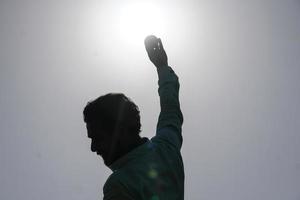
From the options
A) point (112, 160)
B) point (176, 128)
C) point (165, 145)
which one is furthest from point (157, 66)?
point (112, 160)

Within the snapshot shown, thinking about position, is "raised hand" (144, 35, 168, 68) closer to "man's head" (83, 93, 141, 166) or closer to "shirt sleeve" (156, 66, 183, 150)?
"shirt sleeve" (156, 66, 183, 150)

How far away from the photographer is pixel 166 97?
3.10m

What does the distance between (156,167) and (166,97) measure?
Answer: 667mm

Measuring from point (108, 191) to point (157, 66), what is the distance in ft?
4.30

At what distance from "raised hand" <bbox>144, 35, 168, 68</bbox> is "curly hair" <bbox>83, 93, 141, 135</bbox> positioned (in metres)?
0.74

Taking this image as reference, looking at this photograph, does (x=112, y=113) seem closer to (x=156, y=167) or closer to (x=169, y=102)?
(x=156, y=167)

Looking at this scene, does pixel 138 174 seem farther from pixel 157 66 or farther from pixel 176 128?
pixel 157 66

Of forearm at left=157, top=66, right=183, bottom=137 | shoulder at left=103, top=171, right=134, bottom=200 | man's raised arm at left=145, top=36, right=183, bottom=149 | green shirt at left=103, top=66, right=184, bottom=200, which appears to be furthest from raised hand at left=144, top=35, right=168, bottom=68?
shoulder at left=103, top=171, right=134, bottom=200

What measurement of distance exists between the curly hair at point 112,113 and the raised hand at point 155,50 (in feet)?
2.43

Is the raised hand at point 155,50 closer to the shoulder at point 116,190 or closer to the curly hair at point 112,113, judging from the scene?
the curly hair at point 112,113

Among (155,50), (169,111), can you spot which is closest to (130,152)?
(169,111)

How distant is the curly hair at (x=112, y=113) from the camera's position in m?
2.62

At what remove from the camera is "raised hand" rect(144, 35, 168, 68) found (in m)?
3.38

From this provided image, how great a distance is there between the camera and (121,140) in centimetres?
265
